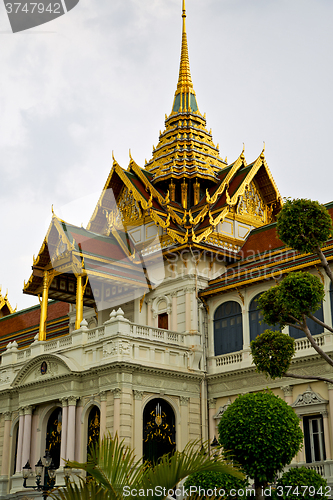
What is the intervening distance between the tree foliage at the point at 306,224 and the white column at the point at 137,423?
9.88m

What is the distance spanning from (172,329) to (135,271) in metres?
3.13

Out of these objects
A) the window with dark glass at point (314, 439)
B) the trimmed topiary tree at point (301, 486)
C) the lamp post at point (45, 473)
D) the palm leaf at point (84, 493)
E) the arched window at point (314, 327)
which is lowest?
the palm leaf at point (84, 493)

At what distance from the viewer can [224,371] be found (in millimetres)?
23812

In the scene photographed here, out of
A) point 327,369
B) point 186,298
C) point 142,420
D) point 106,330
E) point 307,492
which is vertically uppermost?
point 186,298

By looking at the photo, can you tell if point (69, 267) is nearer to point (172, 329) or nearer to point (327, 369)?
point (172, 329)

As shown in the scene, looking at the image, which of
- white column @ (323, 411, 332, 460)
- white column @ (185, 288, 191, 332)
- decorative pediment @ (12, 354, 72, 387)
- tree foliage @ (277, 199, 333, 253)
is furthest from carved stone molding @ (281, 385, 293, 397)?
tree foliage @ (277, 199, 333, 253)

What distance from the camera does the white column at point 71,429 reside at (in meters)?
22.1

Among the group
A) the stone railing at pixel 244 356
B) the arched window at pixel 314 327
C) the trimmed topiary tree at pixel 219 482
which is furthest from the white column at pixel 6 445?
the trimmed topiary tree at pixel 219 482

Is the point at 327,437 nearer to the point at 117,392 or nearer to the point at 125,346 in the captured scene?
the point at 117,392

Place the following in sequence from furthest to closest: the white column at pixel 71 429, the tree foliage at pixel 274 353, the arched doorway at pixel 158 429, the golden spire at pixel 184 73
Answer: the golden spire at pixel 184 73
the arched doorway at pixel 158 429
the white column at pixel 71 429
the tree foliage at pixel 274 353

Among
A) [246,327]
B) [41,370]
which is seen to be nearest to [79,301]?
[41,370]

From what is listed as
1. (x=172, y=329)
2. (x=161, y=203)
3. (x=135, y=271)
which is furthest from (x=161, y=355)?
(x=161, y=203)

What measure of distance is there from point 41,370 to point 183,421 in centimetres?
590

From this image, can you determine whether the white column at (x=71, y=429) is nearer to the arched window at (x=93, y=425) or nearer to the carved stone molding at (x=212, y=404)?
the arched window at (x=93, y=425)
